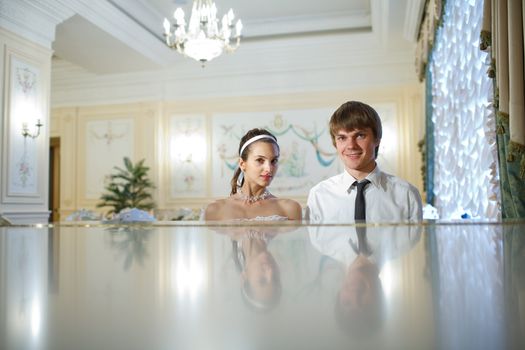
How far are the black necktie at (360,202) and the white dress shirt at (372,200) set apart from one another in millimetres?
21

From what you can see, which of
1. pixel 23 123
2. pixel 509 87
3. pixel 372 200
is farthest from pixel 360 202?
pixel 23 123

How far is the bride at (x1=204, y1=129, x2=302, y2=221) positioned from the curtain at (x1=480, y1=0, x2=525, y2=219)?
3.83 feet

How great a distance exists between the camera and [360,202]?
1861 mm

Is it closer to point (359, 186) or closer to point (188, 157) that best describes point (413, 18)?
point (188, 157)

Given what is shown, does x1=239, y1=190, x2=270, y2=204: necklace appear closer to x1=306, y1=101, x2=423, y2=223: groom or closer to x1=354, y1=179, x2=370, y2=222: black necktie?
x1=306, y1=101, x2=423, y2=223: groom

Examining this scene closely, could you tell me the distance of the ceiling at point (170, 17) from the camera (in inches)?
267

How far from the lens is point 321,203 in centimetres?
193

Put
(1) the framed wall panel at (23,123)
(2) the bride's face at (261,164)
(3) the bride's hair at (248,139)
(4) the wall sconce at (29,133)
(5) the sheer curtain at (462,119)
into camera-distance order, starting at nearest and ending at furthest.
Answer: (2) the bride's face at (261,164) → (3) the bride's hair at (248,139) → (5) the sheer curtain at (462,119) → (1) the framed wall panel at (23,123) → (4) the wall sconce at (29,133)

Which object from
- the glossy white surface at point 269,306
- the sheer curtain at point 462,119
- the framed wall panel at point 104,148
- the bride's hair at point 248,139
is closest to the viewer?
the glossy white surface at point 269,306

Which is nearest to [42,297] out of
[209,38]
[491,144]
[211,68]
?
[491,144]

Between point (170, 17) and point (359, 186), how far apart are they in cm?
664

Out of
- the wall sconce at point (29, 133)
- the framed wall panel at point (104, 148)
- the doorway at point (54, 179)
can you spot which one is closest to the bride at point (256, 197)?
the wall sconce at point (29, 133)

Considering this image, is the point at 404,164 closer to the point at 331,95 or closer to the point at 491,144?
the point at 331,95

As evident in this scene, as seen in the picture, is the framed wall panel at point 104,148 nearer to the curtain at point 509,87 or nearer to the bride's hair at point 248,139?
the bride's hair at point 248,139
